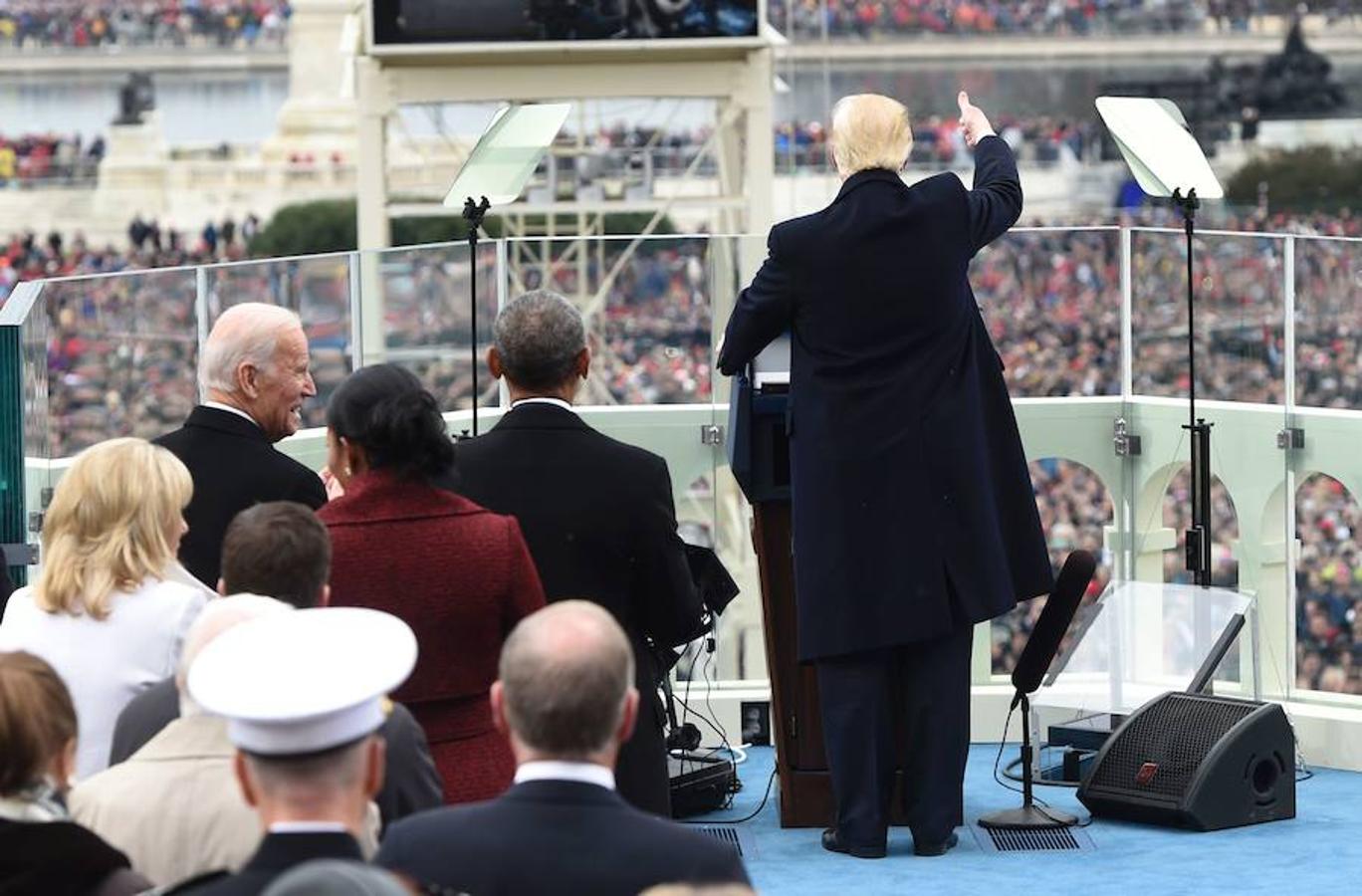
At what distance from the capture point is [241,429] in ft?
15.7

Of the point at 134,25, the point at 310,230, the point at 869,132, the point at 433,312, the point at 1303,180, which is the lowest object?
the point at 433,312

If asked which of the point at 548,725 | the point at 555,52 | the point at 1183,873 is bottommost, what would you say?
the point at 1183,873

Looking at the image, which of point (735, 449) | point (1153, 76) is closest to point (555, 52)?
point (735, 449)

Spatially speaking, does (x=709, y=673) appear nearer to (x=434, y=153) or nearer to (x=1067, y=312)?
(x=1067, y=312)

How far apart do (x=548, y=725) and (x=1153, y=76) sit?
59.0 metres

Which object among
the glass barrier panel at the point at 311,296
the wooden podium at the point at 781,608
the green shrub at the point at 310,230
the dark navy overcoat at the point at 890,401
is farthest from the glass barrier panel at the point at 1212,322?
the green shrub at the point at 310,230

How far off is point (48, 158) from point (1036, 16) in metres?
21.0

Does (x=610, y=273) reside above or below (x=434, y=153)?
below

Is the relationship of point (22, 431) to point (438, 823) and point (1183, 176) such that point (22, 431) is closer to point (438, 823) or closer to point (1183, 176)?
point (1183, 176)

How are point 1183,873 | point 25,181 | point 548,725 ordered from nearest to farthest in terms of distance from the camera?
1. point 548,725
2. point 1183,873
3. point 25,181

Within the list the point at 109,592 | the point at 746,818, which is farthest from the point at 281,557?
the point at 746,818

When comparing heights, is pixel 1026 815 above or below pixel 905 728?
below

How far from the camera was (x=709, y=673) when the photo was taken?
7.60m

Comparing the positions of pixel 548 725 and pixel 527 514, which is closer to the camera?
pixel 548 725
